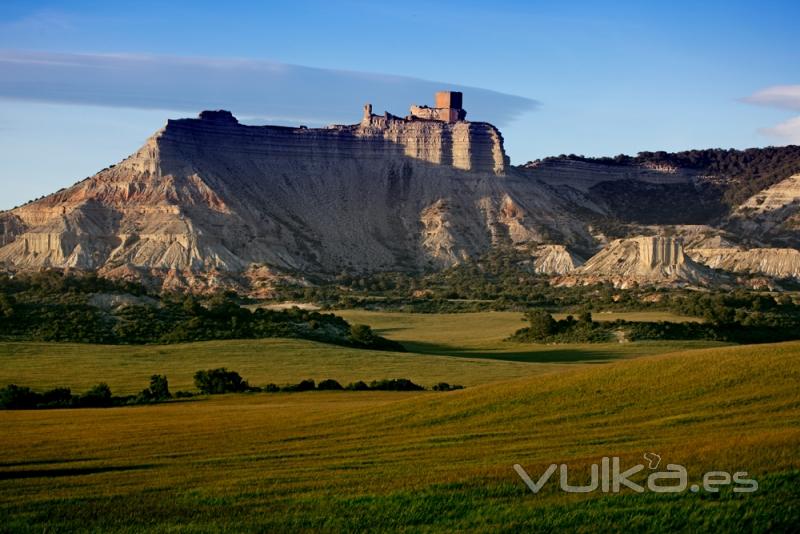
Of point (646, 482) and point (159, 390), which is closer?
point (646, 482)

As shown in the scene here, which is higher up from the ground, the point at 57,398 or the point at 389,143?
the point at 389,143

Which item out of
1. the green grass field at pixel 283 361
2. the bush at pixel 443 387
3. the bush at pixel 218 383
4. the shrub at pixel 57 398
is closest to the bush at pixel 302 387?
the bush at pixel 218 383

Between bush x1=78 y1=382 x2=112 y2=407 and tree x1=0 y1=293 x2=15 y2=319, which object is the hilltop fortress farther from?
bush x1=78 y1=382 x2=112 y2=407

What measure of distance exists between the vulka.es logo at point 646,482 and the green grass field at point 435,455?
7.3 inches

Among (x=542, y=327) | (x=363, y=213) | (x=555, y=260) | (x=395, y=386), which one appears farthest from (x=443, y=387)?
(x=363, y=213)

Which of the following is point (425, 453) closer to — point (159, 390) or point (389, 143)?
point (159, 390)

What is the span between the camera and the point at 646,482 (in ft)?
64.7

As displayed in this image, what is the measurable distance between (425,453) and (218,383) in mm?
→ 24495

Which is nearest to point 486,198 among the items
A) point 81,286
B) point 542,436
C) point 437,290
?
point 437,290

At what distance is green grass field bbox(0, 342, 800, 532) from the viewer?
18500mm

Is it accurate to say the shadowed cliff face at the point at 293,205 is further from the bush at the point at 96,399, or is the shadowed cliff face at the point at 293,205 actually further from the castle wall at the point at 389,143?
the bush at the point at 96,399

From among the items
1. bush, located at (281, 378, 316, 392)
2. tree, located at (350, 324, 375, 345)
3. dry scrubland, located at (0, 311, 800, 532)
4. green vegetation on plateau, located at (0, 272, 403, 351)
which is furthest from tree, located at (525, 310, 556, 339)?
dry scrubland, located at (0, 311, 800, 532)

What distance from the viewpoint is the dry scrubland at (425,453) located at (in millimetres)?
18547

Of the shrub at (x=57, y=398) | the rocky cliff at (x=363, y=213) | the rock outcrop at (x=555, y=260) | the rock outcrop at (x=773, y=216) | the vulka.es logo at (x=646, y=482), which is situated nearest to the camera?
the vulka.es logo at (x=646, y=482)
